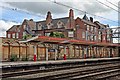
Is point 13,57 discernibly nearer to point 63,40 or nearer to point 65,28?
point 63,40

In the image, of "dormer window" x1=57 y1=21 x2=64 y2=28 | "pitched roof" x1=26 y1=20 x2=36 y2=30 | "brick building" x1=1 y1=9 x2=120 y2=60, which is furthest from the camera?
"pitched roof" x1=26 y1=20 x2=36 y2=30

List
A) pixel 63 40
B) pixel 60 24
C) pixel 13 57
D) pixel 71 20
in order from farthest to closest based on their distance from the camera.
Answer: pixel 60 24 → pixel 71 20 → pixel 63 40 → pixel 13 57

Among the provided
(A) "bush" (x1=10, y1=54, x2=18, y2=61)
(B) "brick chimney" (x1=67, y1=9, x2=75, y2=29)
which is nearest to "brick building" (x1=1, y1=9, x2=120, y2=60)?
(B) "brick chimney" (x1=67, y1=9, x2=75, y2=29)

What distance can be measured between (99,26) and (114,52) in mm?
18874

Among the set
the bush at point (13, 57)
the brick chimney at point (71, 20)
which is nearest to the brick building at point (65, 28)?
the brick chimney at point (71, 20)

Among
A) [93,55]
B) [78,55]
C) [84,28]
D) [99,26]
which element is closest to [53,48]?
[78,55]

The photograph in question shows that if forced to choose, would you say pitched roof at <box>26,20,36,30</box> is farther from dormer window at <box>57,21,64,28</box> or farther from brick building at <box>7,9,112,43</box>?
dormer window at <box>57,21,64,28</box>

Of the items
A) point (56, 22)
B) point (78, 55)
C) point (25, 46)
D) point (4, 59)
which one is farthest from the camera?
point (56, 22)

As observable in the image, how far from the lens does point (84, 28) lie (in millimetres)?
68125

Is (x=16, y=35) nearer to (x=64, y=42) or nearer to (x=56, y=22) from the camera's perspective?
(x=56, y=22)

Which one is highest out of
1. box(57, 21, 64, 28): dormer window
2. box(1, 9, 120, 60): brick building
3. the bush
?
box(57, 21, 64, 28): dormer window

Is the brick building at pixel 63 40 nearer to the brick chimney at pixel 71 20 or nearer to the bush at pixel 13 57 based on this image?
the brick chimney at pixel 71 20

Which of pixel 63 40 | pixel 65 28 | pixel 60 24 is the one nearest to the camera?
pixel 63 40

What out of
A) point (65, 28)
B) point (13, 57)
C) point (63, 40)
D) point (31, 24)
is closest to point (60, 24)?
point (65, 28)
